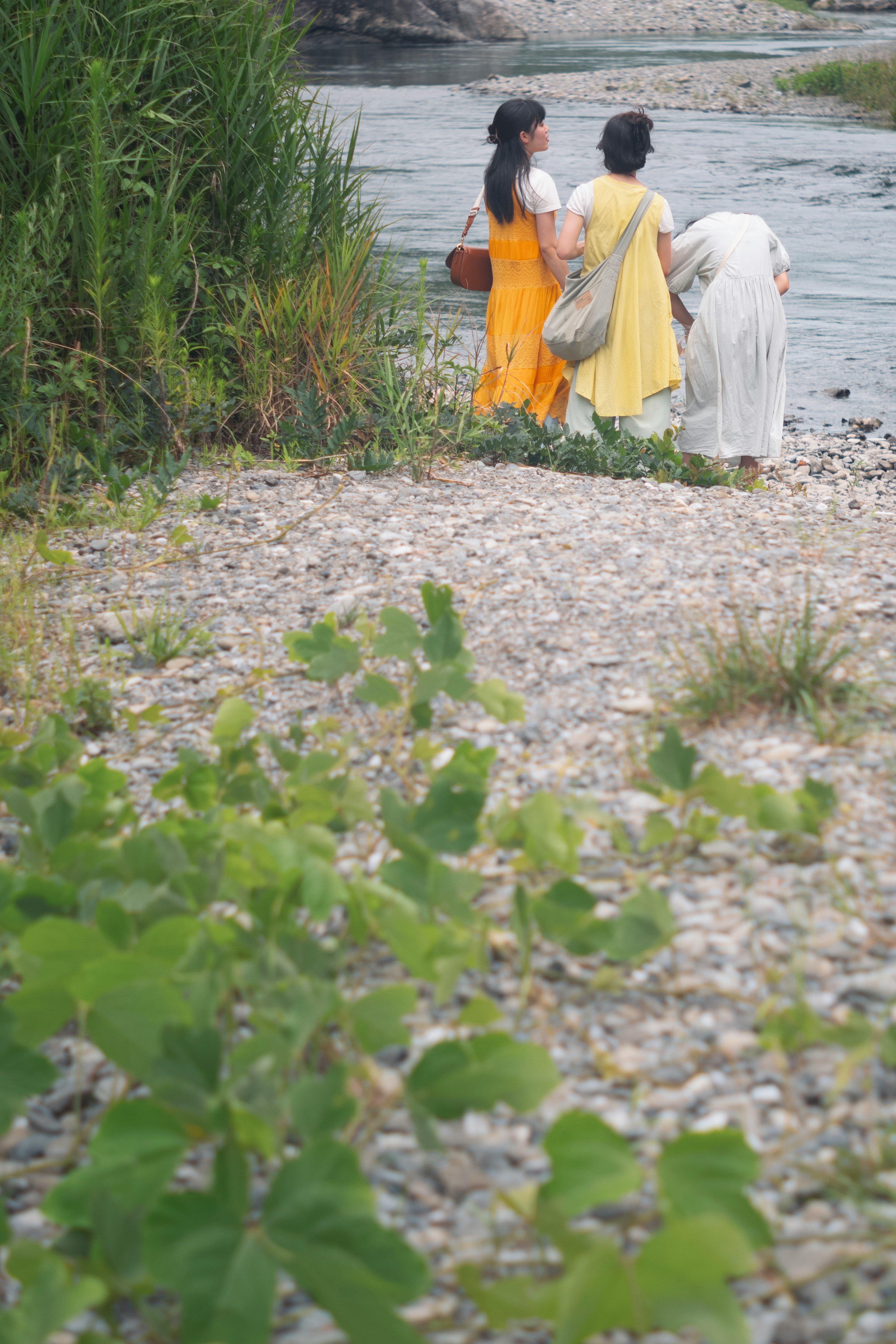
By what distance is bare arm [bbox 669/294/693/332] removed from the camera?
231 inches

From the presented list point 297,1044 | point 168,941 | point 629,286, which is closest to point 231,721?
point 168,941

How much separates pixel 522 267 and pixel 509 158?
0.56 m

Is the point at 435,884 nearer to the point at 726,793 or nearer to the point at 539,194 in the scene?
the point at 726,793

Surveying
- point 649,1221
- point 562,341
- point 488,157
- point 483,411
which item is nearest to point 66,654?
point 649,1221

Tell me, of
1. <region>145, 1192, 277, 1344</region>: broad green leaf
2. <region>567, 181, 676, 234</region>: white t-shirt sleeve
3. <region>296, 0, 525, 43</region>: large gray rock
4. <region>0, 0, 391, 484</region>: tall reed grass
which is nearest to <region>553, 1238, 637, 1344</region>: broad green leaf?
<region>145, 1192, 277, 1344</region>: broad green leaf

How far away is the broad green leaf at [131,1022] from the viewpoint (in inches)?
51.7

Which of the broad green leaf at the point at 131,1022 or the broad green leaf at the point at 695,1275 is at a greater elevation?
the broad green leaf at the point at 131,1022

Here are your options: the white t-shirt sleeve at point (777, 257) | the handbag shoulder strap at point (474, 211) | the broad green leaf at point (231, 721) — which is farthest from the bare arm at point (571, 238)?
the broad green leaf at point (231, 721)

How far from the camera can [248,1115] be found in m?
1.24

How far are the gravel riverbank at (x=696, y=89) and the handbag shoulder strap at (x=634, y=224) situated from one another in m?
24.8

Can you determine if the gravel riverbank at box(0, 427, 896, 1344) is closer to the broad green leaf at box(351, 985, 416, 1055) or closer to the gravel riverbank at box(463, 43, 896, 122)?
the broad green leaf at box(351, 985, 416, 1055)

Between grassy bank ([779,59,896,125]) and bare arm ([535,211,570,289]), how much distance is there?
25.1m

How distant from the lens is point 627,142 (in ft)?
17.0

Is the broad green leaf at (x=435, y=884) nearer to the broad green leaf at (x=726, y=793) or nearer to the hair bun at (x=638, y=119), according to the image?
the broad green leaf at (x=726, y=793)
